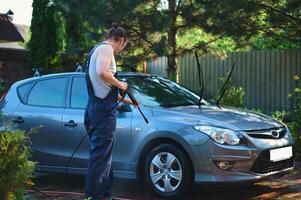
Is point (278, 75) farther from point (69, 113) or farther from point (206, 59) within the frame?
point (69, 113)

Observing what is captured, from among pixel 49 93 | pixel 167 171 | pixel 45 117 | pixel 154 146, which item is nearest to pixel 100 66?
pixel 154 146

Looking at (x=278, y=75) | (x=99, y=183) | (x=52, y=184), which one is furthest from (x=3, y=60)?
(x=99, y=183)

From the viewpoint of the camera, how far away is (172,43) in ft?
42.4

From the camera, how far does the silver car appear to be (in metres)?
6.65

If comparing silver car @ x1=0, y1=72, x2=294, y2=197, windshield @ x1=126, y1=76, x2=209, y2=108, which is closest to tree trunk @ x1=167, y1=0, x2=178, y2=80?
windshield @ x1=126, y1=76, x2=209, y2=108

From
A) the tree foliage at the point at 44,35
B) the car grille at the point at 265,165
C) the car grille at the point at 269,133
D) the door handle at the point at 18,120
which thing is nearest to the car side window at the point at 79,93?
the door handle at the point at 18,120

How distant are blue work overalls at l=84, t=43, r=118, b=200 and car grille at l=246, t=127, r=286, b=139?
1638 mm

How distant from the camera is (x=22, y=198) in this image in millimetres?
4809

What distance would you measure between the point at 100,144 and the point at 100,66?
80 centimetres

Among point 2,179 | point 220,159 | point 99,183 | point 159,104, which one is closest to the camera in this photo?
point 2,179

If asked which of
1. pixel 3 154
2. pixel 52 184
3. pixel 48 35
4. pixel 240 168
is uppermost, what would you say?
pixel 48 35

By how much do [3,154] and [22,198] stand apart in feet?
1.33

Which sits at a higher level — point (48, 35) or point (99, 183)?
point (48, 35)

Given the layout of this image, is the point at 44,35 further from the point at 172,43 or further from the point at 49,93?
the point at 49,93
